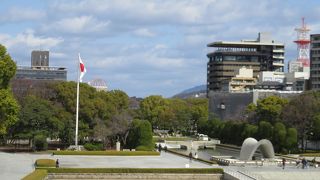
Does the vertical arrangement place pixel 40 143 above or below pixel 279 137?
below

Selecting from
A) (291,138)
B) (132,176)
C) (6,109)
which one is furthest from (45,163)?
(291,138)

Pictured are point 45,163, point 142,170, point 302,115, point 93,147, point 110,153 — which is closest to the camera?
point 142,170

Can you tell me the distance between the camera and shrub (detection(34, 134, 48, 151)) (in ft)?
238

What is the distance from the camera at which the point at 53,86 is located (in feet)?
282

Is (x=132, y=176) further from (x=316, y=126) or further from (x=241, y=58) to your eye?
(x=241, y=58)

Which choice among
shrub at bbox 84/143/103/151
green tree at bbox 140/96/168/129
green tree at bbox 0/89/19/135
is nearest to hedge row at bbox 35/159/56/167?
green tree at bbox 0/89/19/135

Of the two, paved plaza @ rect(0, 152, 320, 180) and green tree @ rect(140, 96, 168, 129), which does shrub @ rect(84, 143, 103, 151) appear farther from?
green tree @ rect(140, 96, 168, 129)

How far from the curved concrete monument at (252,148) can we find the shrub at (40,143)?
24420 millimetres

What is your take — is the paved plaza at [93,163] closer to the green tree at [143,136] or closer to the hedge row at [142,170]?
the hedge row at [142,170]

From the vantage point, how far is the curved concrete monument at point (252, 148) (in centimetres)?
6069

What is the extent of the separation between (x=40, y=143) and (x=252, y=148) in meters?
26.4

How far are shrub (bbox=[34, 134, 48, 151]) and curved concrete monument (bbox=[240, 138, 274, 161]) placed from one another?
24.4m

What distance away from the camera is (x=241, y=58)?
19225cm

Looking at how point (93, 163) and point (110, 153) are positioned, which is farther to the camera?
point (110, 153)
